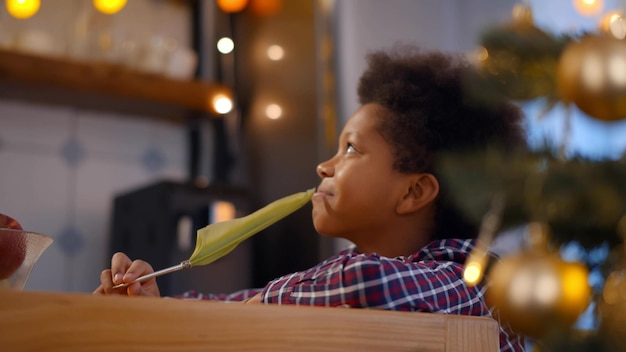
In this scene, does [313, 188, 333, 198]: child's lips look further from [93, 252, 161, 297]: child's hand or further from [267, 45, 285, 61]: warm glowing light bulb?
[267, 45, 285, 61]: warm glowing light bulb

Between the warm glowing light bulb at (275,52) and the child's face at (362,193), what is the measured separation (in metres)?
1.17

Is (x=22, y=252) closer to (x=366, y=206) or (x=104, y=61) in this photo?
(x=366, y=206)

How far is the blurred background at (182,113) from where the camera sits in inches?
85.9

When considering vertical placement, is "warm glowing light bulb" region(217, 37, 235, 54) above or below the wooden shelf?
above

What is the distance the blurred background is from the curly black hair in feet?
2.71

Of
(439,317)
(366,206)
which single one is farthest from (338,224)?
(439,317)

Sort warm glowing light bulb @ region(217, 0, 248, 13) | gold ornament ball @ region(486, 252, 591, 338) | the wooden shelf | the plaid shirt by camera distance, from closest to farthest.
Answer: gold ornament ball @ region(486, 252, 591, 338) < the plaid shirt < the wooden shelf < warm glowing light bulb @ region(217, 0, 248, 13)

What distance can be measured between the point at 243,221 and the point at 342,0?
146 centimetres

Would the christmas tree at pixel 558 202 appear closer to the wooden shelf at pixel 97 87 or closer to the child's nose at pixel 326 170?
the child's nose at pixel 326 170

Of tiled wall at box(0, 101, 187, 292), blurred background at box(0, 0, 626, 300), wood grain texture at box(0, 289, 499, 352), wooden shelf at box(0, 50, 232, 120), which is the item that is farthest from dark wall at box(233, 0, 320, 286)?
wood grain texture at box(0, 289, 499, 352)

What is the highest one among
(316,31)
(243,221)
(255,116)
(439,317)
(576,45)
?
(316,31)

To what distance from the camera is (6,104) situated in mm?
2262

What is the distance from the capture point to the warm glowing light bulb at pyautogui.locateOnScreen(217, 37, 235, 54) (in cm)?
253

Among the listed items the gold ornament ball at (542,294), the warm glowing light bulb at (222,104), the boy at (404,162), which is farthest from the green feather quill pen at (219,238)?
the warm glowing light bulb at (222,104)
